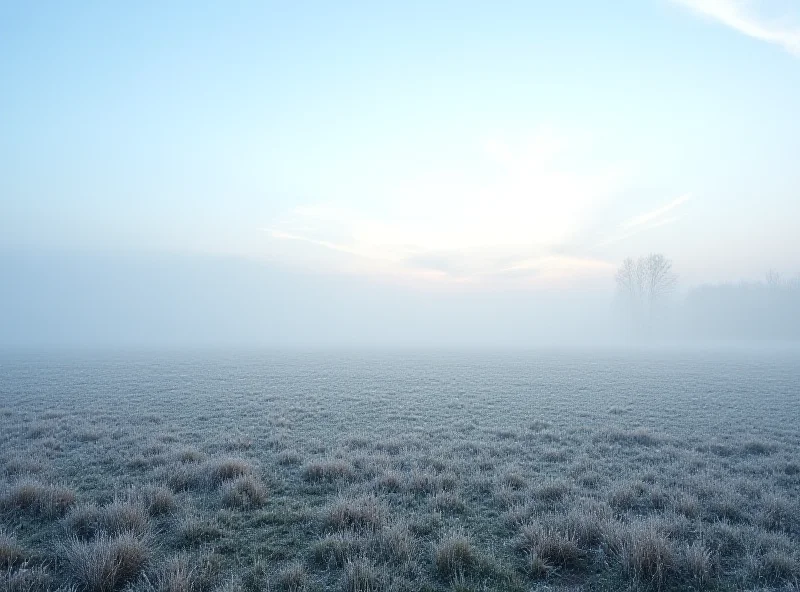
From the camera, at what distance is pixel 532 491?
7.88 metres

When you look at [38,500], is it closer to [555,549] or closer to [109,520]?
[109,520]

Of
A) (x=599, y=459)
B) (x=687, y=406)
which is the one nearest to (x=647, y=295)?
(x=687, y=406)

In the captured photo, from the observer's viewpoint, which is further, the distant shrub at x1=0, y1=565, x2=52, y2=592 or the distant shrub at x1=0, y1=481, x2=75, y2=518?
the distant shrub at x1=0, y1=481, x2=75, y2=518

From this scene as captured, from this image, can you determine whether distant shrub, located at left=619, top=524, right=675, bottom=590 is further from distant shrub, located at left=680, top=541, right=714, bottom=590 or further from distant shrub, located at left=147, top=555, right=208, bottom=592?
distant shrub, located at left=147, top=555, right=208, bottom=592

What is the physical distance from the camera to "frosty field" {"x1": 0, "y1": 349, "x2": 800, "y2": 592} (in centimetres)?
512

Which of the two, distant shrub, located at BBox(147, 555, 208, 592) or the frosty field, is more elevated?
distant shrub, located at BBox(147, 555, 208, 592)

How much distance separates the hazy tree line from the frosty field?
304 ft

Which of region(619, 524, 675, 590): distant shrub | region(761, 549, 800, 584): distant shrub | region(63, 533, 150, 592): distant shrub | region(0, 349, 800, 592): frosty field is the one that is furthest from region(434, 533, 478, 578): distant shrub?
region(63, 533, 150, 592): distant shrub

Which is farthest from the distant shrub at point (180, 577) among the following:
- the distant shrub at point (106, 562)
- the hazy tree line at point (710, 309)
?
the hazy tree line at point (710, 309)

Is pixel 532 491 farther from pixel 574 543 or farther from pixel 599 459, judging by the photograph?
pixel 599 459

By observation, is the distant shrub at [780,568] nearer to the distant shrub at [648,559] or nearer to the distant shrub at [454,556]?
the distant shrub at [648,559]

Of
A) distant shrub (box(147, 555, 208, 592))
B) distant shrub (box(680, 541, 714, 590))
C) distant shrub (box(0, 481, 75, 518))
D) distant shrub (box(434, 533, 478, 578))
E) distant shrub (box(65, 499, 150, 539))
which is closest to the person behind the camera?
distant shrub (box(147, 555, 208, 592))

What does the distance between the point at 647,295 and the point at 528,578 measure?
109268mm

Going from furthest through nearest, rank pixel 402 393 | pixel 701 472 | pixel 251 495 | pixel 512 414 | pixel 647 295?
pixel 647 295 → pixel 402 393 → pixel 512 414 → pixel 701 472 → pixel 251 495
